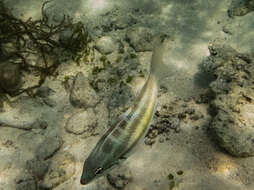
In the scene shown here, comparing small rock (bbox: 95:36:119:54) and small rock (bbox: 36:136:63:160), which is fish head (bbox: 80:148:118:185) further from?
small rock (bbox: 95:36:119:54)

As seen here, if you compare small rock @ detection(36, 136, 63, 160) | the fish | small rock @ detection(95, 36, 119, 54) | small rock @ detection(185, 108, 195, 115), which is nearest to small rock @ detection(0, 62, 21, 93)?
small rock @ detection(36, 136, 63, 160)

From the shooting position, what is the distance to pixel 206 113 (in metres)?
4.18

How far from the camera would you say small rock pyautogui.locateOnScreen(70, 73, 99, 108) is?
4.64 metres

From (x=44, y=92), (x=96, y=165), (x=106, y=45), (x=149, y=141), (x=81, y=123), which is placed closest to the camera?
(x=96, y=165)

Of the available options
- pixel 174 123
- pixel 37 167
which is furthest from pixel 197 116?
pixel 37 167

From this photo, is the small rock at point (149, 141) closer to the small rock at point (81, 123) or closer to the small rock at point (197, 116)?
the small rock at point (197, 116)

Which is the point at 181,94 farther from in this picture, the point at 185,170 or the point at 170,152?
the point at 185,170

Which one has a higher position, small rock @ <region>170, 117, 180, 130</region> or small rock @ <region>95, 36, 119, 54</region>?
small rock @ <region>95, 36, 119, 54</region>

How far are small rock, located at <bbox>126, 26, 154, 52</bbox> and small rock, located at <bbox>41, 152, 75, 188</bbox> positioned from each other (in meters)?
3.21

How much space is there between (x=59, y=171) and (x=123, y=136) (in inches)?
73.9

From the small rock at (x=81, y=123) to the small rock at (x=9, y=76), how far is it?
5.11 ft

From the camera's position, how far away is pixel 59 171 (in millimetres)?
3734

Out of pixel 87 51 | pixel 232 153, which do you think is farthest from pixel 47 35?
pixel 232 153

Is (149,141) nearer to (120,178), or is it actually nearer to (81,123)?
(120,178)
